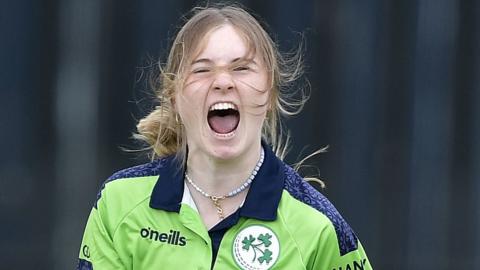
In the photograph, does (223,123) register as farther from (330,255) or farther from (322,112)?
(322,112)

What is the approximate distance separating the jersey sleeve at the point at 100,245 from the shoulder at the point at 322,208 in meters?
0.48

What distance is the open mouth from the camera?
3158 millimetres

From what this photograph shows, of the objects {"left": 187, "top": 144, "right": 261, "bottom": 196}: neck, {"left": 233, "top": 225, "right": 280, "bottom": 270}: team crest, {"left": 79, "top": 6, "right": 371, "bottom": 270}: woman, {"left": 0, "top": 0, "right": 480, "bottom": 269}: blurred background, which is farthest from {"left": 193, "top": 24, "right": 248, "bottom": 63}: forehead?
{"left": 0, "top": 0, "right": 480, "bottom": 269}: blurred background

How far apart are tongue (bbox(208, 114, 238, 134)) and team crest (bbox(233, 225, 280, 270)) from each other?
265mm

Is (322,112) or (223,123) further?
(322,112)

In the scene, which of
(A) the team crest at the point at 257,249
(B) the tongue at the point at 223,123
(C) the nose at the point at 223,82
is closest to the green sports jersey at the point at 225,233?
(A) the team crest at the point at 257,249

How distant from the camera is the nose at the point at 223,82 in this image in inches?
123

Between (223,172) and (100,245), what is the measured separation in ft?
1.21

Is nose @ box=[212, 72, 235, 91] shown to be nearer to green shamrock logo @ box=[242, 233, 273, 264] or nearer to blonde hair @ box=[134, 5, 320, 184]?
blonde hair @ box=[134, 5, 320, 184]

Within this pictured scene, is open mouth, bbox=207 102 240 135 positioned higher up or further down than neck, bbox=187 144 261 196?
higher up

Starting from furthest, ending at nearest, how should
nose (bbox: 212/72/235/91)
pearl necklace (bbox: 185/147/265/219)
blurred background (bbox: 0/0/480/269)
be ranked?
1. blurred background (bbox: 0/0/480/269)
2. pearl necklace (bbox: 185/147/265/219)
3. nose (bbox: 212/72/235/91)

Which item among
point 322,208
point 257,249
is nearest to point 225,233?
point 257,249

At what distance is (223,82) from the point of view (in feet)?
10.3

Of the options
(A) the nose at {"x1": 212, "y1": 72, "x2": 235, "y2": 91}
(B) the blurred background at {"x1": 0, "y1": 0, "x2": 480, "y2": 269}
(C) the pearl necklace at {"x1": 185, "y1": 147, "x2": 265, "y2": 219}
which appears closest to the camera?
(A) the nose at {"x1": 212, "y1": 72, "x2": 235, "y2": 91}
